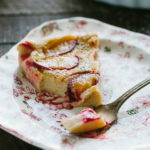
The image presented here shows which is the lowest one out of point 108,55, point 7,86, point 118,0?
point 7,86

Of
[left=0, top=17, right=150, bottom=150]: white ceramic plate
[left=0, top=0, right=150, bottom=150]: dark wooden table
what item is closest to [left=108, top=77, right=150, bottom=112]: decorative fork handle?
[left=0, top=17, right=150, bottom=150]: white ceramic plate

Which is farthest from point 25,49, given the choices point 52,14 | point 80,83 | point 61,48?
point 52,14

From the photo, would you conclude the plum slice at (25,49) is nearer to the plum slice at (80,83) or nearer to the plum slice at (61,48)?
the plum slice at (61,48)

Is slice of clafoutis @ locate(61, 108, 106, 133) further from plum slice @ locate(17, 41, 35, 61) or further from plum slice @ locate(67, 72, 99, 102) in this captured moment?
plum slice @ locate(17, 41, 35, 61)

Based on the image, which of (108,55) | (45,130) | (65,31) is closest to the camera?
(45,130)

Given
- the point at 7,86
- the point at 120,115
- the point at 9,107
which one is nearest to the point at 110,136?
the point at 120,115

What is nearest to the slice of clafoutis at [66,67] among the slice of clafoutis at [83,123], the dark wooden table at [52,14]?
the slice of clafoutis at [83,123]

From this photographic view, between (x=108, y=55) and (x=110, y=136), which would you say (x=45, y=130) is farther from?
(x=108, y=55)

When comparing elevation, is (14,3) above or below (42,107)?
above
